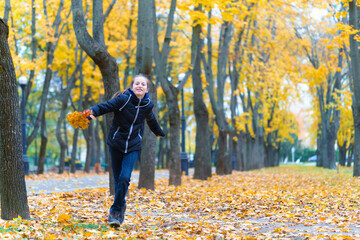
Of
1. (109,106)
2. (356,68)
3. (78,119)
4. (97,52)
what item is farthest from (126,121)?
(356,68)

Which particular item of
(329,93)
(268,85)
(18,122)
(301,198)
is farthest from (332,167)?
(18,122)

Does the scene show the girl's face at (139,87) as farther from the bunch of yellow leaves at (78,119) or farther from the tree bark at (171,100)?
the tree bark at (171,100)

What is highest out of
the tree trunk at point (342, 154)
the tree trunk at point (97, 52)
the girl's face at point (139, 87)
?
the tree trunk at point (97, 52)

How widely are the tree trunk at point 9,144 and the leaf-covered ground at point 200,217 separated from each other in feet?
1.03

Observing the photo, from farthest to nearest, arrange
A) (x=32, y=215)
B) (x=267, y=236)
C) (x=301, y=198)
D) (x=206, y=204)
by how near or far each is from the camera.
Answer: (x=301, y=198) < (x=206, y=204) < (x=32, y=215) < (x=267, y=236)

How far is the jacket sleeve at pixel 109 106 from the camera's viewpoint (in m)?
5.90

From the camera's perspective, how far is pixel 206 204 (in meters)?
9.03

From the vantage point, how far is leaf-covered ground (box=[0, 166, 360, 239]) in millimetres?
5641

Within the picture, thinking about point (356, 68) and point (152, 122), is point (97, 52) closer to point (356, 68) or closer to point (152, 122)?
point (152, 122)

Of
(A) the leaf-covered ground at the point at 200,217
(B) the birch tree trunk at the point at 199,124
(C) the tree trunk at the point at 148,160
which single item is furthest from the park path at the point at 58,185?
(B) the birch tree trunk at the point at 199,124

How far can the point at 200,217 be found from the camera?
7.49 m

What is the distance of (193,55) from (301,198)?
20.5 feet

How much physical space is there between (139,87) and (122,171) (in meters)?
1.11

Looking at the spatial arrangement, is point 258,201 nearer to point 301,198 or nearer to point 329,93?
point 301,198
